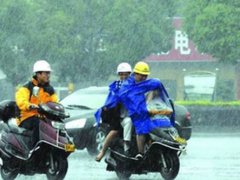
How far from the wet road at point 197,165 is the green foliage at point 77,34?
19.2 m

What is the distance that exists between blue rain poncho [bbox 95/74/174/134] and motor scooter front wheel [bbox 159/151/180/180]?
15.3 inches

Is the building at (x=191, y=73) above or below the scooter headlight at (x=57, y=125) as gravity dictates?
below

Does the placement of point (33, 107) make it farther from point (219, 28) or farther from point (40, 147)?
point (219, 28)

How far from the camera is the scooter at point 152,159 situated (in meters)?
12.4

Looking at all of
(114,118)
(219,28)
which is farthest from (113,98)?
(219,28)

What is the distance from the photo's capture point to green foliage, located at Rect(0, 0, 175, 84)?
42.3 metres

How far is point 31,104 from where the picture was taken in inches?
478

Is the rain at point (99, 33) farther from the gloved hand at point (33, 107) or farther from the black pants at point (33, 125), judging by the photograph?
the gloved hand at point (33, 107)

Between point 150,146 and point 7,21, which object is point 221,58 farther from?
point 150,146

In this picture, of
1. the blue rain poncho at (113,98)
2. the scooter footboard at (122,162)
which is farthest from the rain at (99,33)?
the scooter footboard at (122,162)

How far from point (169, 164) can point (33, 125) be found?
6.14 ft

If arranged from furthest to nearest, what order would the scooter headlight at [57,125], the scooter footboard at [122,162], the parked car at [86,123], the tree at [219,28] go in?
the tree at [219,28]
the parked car at [86,123]
the scooter footboard at [122,162]
the scooter headlight at [57,125]

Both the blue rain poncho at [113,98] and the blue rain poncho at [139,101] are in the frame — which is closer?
the blue rain poncho at [139,101]

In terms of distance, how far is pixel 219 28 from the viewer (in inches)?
1565
